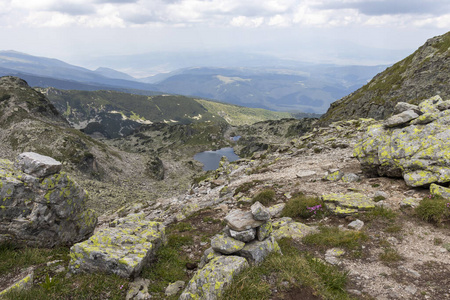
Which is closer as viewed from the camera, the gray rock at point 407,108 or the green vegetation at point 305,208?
the green vegetation at point 305,208

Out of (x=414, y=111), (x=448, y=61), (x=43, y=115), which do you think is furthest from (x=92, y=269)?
(x=43, y=115)

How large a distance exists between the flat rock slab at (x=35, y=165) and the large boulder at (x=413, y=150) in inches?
950

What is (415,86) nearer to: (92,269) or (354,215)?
(354,215)

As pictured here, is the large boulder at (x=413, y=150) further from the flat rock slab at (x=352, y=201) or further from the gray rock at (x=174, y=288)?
the gray rock at (x=174, y=288)

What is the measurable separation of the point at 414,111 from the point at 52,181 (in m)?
28.9

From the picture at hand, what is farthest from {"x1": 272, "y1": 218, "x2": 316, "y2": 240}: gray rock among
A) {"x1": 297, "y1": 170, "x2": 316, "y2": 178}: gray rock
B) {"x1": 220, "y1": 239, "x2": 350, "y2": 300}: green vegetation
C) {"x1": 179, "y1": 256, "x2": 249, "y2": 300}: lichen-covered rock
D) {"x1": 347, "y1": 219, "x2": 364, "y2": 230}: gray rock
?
{"x1": 297, "y1": 170, "x2": 316, "y2": 178}: gray rock

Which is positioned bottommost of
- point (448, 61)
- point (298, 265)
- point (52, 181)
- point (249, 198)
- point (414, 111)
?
point (249, 198)

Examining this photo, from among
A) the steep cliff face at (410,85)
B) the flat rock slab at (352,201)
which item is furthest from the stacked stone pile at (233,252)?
the steep cliff face at (410,85)

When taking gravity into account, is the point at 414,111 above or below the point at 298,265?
above

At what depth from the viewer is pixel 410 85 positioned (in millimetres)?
88375

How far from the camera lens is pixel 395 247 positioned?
12.3 m

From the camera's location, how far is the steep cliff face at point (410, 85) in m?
79.3

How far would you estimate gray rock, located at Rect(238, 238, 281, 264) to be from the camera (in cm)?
1020

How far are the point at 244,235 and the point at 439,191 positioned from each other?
13.6m
